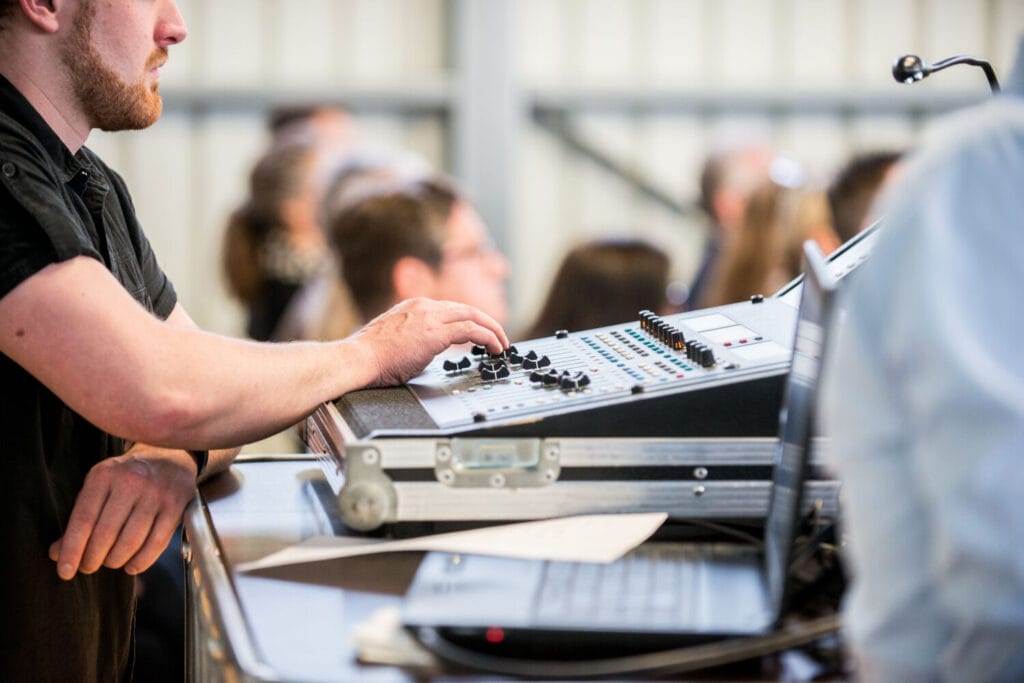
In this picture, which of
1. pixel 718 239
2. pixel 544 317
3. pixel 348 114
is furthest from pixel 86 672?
pixel 348 114

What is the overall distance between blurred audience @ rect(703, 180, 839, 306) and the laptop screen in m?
2.82

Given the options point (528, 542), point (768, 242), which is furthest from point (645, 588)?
point (768, 242)

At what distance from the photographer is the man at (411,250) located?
300 cm

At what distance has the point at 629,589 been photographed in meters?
0.97

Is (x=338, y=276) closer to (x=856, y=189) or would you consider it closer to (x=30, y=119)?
(x=856, y=189)

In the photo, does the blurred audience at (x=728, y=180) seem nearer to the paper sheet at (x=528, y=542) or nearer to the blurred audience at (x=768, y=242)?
the blurred audience at (x=768, y=242)

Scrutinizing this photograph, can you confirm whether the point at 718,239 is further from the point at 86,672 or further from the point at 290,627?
the point at 290,627

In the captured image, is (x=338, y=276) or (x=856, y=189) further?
(x=856, y=189)

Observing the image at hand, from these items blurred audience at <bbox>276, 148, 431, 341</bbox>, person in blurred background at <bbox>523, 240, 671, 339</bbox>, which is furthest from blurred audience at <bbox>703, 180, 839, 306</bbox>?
blurred audience at <bbox>276, 148, 431, 341</bbox>

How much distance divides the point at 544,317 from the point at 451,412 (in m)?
Result: 1.98

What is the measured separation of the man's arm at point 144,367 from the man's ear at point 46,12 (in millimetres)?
363

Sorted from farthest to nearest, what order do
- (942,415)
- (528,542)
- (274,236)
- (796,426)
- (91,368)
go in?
1. (274,236)
2. (91,368)
3. (528,542)
4. (796,426)
5. (942,415)

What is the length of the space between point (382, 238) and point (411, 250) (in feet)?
0.23

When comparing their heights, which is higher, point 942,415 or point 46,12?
point 46,12
